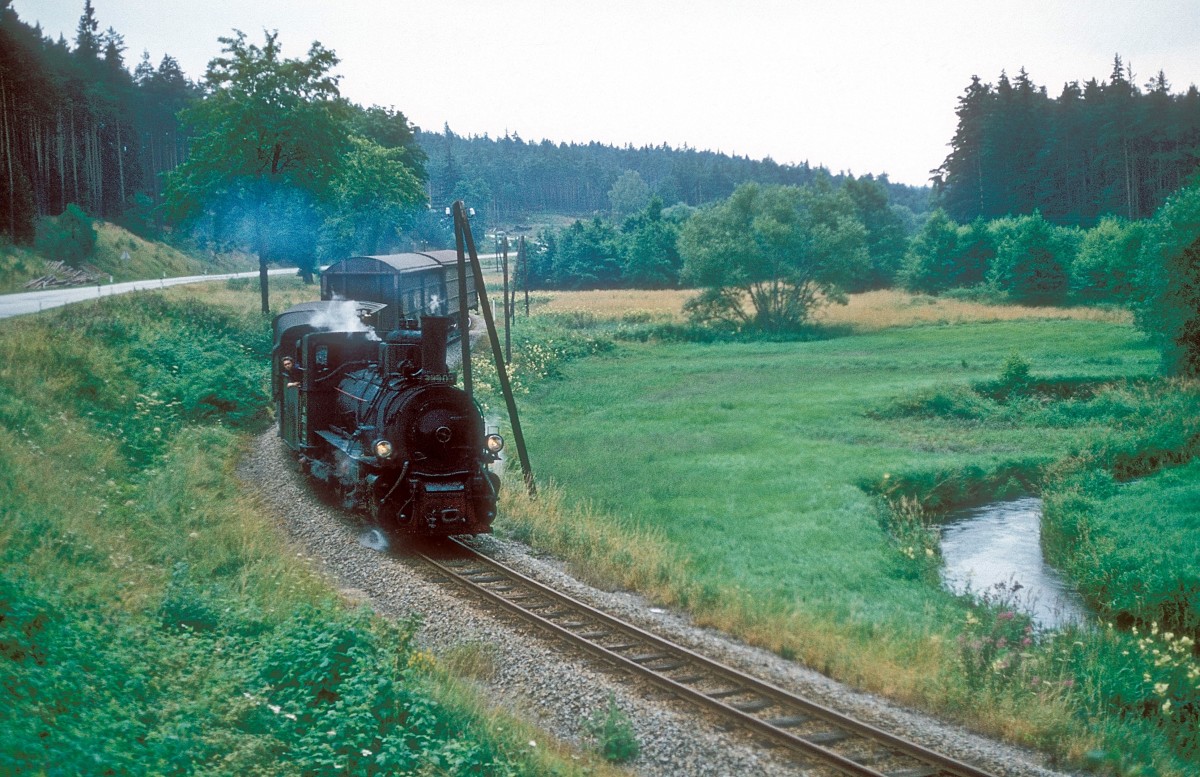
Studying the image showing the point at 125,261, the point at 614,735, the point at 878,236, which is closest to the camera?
the point at 614,735

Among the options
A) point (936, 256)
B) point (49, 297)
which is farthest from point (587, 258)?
point (49, 297)

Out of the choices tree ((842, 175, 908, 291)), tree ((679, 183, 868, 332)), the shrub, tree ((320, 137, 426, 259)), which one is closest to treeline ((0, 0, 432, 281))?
tree ((320, 137, 426, 259))

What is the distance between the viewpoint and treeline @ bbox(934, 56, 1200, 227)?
61438mm

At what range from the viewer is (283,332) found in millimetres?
18906

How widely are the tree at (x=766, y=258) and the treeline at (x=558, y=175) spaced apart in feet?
198

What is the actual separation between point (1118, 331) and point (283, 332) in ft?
147

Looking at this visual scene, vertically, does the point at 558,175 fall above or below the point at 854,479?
above

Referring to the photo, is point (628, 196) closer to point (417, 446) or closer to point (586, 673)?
point (417, 446)

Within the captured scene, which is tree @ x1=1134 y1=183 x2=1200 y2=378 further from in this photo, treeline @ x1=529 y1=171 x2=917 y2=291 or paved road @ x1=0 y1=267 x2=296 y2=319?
treeline @ x1=529 y1=171 x2=917 y2=291

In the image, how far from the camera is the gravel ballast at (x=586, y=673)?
8.38m

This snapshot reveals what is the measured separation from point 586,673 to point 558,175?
140 m

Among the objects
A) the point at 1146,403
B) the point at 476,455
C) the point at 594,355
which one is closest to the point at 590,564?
the point at 476,455

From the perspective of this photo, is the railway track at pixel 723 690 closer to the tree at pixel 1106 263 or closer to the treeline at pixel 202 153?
the treeline at pixel 202 153

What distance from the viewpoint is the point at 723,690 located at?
9656 mm
